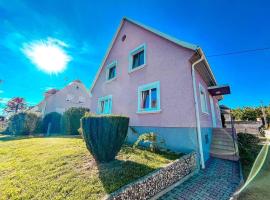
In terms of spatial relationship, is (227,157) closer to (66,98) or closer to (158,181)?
(158,181)

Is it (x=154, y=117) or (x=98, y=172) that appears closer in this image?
(x=98, y=172)

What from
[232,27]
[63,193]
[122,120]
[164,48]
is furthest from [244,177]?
[232,27]

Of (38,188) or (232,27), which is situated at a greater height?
(232,27)

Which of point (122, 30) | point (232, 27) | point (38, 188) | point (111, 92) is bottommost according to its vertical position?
point (38, 188)

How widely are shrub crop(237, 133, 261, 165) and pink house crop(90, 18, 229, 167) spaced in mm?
1731

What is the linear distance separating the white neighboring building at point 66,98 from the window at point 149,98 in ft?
68.8

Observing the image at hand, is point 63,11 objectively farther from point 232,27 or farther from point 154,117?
point 232,27

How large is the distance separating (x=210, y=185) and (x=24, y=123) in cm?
2047

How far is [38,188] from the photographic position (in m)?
3.66

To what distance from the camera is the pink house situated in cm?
670

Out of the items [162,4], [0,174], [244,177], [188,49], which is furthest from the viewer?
[162,4]

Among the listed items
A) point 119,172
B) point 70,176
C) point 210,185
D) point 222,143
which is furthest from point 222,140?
point 70,176

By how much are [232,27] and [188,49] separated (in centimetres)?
508

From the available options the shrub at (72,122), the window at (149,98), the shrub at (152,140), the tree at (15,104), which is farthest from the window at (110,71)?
the tree at (15,104)
